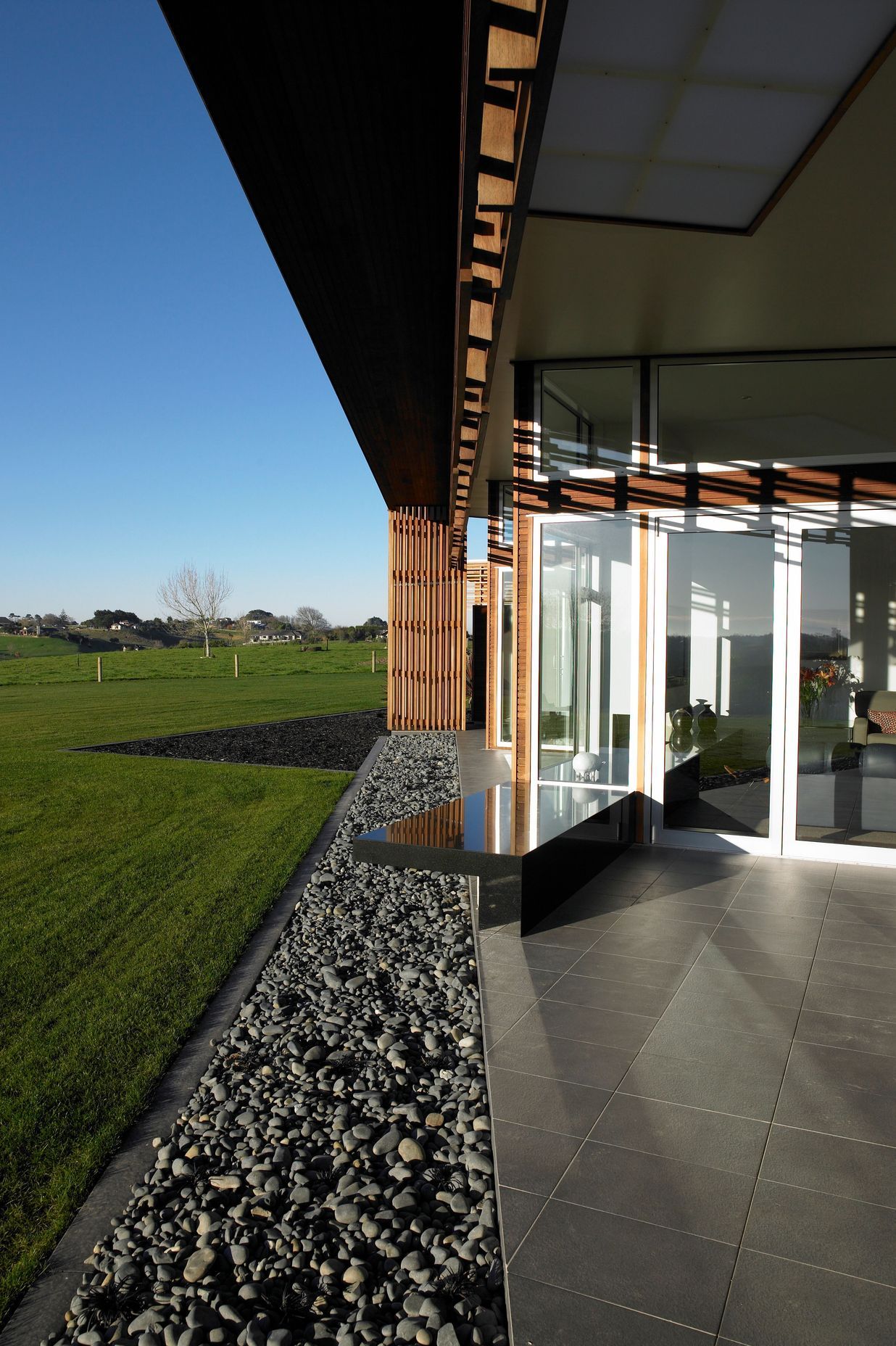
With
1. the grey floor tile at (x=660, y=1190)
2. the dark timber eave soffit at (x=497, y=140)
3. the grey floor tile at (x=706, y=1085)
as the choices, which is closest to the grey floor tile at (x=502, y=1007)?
the grey floor tile at (x=706, y=1085)

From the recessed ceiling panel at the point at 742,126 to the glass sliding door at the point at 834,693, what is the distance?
118 inches

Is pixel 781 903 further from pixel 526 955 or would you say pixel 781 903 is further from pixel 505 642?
pixel 505 642

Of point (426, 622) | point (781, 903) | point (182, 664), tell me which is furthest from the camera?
point (182, 664)

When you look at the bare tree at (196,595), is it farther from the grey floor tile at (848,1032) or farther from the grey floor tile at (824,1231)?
the grey floor tile at (824,1231)

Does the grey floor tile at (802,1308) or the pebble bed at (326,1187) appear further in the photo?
the pebble bed at (326,1187)

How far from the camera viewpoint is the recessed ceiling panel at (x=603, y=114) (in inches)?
134

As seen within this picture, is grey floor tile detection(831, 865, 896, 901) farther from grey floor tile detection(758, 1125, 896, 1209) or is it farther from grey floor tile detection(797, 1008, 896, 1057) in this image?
grey floor tile detection(758, 1125, 896, 1209)

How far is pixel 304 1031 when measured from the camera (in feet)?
12.0

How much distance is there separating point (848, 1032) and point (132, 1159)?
2767 mm

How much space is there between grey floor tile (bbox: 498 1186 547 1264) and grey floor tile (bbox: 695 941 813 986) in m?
2.01

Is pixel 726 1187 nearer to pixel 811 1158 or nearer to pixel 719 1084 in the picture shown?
pixel 811 1158

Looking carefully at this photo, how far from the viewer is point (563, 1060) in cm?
322

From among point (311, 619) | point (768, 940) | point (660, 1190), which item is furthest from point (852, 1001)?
point (311, 619)

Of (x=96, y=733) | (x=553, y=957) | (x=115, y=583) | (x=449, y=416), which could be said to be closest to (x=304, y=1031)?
(x=553, y=957)
